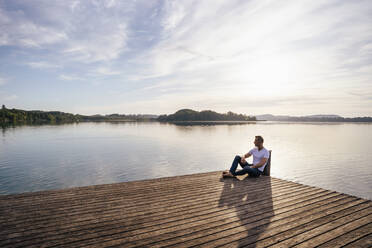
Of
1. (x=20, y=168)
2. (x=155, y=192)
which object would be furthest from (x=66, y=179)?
(x=155, y=192)

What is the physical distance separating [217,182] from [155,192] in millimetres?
2489

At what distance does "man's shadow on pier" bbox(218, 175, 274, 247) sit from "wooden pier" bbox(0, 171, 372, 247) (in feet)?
0.06

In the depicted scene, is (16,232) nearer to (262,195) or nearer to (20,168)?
(262,195)

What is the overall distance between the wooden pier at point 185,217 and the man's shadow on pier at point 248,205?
0.06ft

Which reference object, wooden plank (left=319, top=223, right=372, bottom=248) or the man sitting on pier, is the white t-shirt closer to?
the man sitting on pier

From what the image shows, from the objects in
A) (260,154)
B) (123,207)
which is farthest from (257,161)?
(123,207)

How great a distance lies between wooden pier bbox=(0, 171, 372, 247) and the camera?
4.25 metres

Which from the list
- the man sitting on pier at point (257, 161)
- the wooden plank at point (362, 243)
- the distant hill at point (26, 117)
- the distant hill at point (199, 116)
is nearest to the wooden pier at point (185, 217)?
the wooden plank at point (362, 243)

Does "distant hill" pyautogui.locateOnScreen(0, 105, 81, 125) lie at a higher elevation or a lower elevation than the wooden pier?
higher

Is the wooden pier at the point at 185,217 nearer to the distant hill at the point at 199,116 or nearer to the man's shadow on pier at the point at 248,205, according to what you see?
the man's shadow on pier at the point at 248,205

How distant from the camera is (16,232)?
4465 millimetres

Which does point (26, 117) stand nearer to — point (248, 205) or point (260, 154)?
point (260, 154)

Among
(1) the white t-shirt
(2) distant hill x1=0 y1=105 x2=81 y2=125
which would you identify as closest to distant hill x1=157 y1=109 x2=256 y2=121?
(2) distant hill x1=0 y1=105 x2=81 y2=125

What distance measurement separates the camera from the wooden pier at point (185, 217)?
13.9 ft
